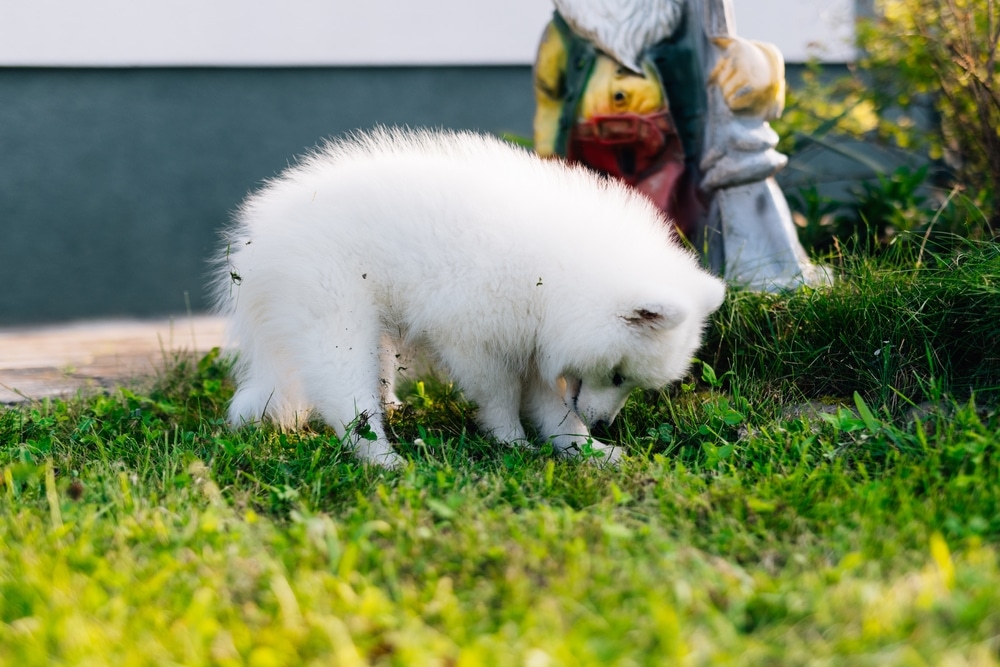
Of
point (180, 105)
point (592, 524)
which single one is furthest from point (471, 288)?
point (180, 105)

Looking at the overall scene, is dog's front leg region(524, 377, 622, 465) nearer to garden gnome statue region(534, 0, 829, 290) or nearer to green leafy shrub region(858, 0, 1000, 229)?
garden gnome statue region(534, 0, 829, 290)

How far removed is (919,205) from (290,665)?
5.58 metres

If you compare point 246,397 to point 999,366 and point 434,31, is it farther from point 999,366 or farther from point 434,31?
point 434,31

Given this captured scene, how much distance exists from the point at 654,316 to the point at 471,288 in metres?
0.59

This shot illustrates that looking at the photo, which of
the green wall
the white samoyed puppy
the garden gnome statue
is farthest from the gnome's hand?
the green wall

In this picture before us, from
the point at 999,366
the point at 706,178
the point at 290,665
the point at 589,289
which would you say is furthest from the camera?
the point at 706,178

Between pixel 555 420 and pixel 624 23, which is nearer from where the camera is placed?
pixel 555 420

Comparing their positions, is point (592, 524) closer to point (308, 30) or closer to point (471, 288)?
point (471, 288)

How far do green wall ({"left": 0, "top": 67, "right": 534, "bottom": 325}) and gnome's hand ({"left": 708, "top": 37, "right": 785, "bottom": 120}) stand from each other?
153 inches

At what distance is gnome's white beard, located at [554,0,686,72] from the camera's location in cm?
430

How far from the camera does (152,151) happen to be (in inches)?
295

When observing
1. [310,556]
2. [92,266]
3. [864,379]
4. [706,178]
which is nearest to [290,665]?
[310,556]

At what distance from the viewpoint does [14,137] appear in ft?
23.5

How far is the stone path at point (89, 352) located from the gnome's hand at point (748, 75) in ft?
9.45
